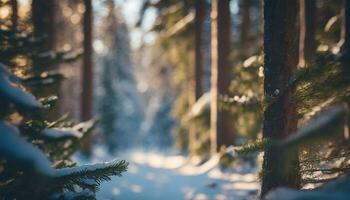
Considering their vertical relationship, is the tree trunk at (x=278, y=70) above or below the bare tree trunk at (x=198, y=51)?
below

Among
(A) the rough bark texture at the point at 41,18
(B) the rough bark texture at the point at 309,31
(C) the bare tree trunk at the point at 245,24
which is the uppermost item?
(C) the bare tree trunk at the point at 245,24

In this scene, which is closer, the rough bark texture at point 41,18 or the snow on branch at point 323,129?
the snow on branch at point 323,129

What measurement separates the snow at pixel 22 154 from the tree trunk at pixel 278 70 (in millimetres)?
3192

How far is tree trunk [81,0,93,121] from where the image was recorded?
17.9 metres

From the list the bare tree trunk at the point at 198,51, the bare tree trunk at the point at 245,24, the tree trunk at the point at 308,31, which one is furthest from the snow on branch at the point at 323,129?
the bare tree trunk at the point at 245,24

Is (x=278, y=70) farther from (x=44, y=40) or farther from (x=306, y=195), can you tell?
(x=44, y=40)

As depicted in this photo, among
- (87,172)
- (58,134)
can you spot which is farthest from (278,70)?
(58,134)

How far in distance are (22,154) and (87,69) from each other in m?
14.8

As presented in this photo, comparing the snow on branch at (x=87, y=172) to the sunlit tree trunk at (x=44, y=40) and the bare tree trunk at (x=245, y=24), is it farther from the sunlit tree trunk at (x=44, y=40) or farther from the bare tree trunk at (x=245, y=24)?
the bare tree trunk at (x=245, y=24)

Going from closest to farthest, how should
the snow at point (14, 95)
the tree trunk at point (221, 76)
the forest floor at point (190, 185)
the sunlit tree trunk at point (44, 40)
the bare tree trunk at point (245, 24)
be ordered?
the snow at point (14, 95)
the sunlit tree trunk at point (44, 40)
the forest floor at point (190, 185)
the tree trunk at point (221, 76)
the bare tree trunk at point (245, 24)

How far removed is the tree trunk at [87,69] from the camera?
1792cm

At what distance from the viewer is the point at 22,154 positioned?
3875mm

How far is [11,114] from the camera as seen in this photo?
4379mm

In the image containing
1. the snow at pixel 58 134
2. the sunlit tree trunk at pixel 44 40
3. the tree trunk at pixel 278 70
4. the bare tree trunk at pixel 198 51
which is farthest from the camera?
the bare tree trunk at pixel 198 51
